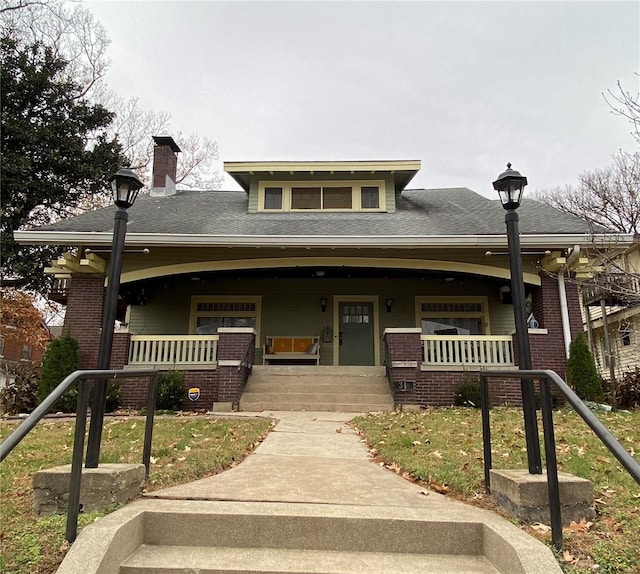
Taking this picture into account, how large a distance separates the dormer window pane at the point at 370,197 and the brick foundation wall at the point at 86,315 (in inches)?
278

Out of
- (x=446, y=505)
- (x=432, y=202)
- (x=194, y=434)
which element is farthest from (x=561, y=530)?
(x=432, y=202)

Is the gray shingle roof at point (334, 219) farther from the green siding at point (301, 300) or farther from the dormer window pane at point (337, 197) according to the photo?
the green siding at point (301, 300)

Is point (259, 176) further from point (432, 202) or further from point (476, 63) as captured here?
point (476, 63)

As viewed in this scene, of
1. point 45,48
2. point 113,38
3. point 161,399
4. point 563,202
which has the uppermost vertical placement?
point 113,38

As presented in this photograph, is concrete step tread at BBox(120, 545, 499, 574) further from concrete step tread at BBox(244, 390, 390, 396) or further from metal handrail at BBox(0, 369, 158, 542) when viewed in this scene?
concrete step tread at BBox(244, 390, 390, 396)

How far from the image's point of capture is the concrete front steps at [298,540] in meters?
2.51

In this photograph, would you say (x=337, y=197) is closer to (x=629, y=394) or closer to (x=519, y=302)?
(x=629, y=394)

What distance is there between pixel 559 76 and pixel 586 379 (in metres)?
7.03

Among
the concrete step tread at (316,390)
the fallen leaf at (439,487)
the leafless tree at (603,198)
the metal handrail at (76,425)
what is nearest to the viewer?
the metal handrail at (76,425)

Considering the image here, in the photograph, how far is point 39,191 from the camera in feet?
56.2

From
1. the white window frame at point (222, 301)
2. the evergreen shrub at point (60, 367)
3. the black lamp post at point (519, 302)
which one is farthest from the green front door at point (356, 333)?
the black lamp post at point (519, 302)

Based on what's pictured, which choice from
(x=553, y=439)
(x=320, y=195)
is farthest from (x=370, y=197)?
(x=553, y=439)

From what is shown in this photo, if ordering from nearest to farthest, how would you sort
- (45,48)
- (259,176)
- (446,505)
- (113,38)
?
(446,505)
(259,176)
(45,48)
(113,38)

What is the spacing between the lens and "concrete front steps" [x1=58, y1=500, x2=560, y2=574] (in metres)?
2.51
